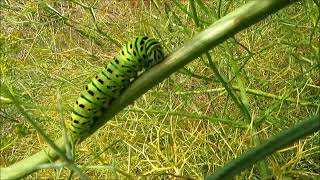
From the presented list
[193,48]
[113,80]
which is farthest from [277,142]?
[113,80]

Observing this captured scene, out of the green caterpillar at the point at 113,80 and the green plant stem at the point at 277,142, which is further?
the green caterpillar at the point at 113,80

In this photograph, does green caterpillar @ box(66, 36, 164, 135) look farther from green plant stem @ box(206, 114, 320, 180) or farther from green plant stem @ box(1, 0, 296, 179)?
green plant stem @ box(206, 114, 320, 180)

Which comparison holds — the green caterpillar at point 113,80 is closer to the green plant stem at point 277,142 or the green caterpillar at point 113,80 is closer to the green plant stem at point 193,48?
the green plant stem at point 193,48

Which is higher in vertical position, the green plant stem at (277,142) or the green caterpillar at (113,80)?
the green caterpillar at (113,80)

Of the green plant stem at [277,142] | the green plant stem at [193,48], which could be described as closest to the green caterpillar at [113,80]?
the green plant stem at [193,48]

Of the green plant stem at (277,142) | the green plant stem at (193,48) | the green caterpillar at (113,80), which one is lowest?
the green plant stem at (277,142)
